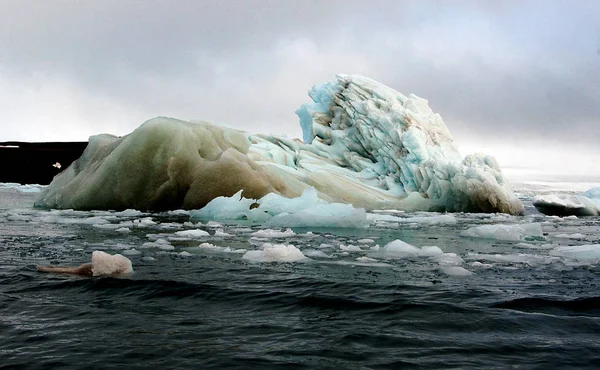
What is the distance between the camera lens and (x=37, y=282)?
15.9 feet

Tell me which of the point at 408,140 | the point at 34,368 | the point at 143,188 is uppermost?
the point at 408,140

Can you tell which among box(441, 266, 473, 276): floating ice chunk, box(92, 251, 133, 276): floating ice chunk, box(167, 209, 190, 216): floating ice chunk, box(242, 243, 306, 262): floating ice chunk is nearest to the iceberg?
box(167, 209, 190, 216): floating ice chunk

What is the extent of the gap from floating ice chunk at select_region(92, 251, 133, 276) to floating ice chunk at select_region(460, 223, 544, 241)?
266 inches

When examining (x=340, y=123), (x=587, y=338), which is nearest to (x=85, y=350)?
(x=587, y=338)

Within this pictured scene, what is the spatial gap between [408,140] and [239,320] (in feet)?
52.1

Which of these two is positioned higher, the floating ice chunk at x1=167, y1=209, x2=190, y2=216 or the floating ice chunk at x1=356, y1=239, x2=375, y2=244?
the floating ice chunk at x1=167, y1=209, x2=190, y2=216

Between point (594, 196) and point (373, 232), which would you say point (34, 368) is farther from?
point (594, 196)

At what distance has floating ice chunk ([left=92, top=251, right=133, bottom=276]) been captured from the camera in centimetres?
521

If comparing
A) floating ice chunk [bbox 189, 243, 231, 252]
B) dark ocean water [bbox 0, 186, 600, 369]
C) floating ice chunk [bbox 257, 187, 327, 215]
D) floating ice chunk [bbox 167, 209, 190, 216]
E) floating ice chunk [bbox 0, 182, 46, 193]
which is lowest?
dark ocean water [bbox 0, 186, 600, 369]

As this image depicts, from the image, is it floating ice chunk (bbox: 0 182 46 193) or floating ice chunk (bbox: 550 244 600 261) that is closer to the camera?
floating ice chunk (bbox: 550 244 600 261)

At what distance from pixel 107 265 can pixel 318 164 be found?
15.2 m

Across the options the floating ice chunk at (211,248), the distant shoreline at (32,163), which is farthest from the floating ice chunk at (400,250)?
the distant shoreline at (32,163)

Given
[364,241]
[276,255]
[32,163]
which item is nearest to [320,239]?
[364,241]

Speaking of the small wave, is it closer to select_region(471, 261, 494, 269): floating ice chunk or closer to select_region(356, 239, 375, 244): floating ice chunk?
select_region(471, 261, 494, 269): floating ice chunk
